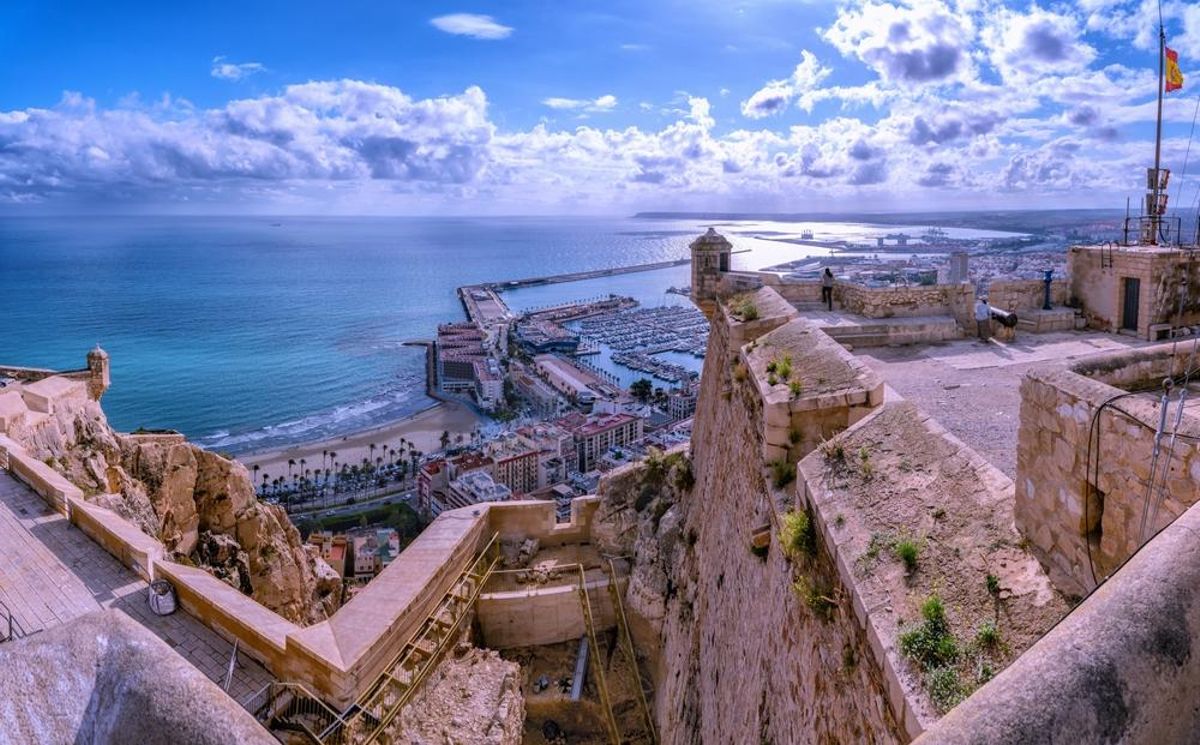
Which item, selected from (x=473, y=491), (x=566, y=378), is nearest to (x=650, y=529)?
(x=473, y=491)

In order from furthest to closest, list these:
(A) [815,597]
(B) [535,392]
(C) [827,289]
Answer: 1. (B) [535,392]
2. (C) [827,289]
3. (A) [815,597]

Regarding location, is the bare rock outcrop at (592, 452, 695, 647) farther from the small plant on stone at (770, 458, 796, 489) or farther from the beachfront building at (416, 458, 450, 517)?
the beachfront building at (416, 458, 450, 517)

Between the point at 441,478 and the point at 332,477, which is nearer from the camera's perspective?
the point at 441,478

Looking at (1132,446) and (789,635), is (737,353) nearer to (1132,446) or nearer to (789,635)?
(789,635)

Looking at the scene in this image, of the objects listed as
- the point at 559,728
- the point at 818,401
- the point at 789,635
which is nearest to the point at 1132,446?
the point at 789,635

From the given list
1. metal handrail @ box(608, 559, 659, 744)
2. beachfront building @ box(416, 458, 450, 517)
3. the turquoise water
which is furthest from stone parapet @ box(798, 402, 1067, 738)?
the turquoise water

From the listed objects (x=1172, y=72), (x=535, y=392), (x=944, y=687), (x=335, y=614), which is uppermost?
(x=1172, y=72)

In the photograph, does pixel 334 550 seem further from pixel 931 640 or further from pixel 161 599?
pixel 931 640
